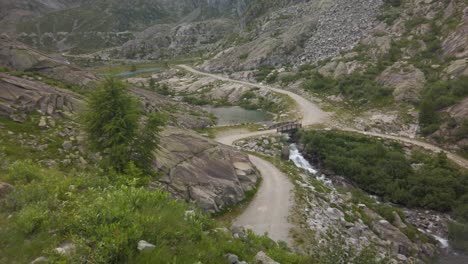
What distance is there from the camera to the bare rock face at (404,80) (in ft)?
162

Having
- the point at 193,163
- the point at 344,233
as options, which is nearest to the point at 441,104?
the point at 344,233

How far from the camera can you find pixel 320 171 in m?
35.8

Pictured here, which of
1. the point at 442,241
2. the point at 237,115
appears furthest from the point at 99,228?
the point at 237,115

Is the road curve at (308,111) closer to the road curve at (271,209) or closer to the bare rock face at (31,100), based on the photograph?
the road curve at (271,209)

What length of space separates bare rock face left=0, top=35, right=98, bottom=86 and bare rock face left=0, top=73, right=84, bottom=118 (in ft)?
33.1

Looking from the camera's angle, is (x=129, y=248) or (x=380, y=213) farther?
(x=380, y=213)

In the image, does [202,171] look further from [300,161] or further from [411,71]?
[411,71]

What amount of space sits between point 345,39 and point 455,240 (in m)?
62.8

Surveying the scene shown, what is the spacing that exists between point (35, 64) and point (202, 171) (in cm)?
2382

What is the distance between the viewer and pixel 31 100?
22312mm

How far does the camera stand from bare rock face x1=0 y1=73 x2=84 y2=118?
20984 mm

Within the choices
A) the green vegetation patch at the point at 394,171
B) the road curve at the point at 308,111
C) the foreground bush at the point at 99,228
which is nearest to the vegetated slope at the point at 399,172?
the green vegetation patch at the point at 394,171

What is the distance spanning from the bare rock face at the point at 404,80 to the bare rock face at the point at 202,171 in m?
34.0

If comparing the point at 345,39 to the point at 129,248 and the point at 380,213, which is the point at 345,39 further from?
the point at 129,248
